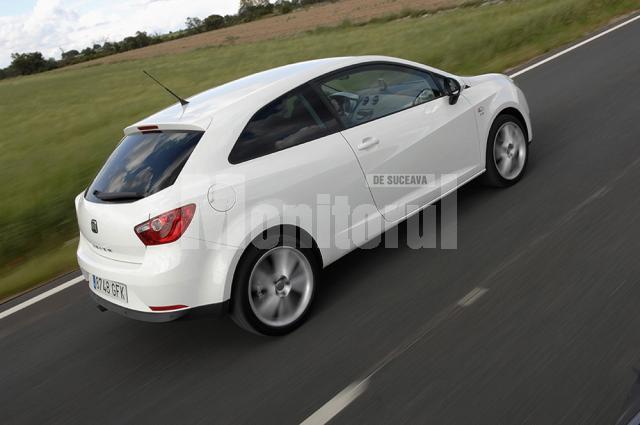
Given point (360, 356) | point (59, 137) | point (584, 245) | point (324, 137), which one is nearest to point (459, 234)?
point (584, 245)

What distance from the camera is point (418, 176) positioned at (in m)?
5.18

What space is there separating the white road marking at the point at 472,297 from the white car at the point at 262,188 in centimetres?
86

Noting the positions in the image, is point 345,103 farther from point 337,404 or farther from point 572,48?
point 572,48

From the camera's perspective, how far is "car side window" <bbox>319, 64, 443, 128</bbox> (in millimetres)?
4930

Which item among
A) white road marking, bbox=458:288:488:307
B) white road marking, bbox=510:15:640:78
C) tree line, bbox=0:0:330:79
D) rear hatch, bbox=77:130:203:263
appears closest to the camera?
rear hatch, bbox=77:130:203:263

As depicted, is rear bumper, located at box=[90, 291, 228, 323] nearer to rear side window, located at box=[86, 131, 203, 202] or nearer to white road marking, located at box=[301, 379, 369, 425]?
rear side window, located at box=[86, 131, 203, 202]

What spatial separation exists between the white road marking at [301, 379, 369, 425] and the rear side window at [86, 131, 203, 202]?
A: 5.32ft

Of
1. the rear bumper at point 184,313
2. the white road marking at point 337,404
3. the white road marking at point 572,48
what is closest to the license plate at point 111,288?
the rear bumper at point 184,313

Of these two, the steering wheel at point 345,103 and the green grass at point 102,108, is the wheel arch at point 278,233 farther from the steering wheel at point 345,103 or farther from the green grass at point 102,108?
the green grass at point 102,108

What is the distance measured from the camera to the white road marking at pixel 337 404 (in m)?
3.44

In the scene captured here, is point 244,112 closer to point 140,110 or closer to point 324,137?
point 324,137

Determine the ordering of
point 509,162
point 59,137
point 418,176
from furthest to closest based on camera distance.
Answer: point 59,137
point 509,162
point 418,176

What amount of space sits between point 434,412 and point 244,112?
2.27m

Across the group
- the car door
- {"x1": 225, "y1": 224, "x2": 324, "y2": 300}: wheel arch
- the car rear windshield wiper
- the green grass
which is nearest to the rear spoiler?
the car rear windshield wiper
